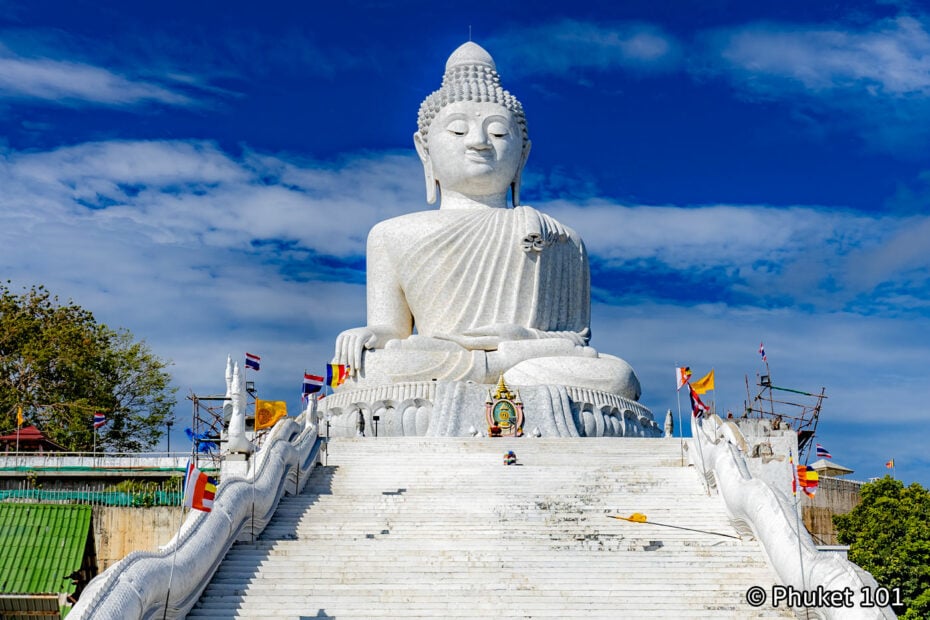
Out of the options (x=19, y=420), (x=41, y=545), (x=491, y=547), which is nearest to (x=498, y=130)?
(x=19, y=420)

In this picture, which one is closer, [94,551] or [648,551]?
[648,551]

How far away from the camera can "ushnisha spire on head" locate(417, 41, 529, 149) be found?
27.3m

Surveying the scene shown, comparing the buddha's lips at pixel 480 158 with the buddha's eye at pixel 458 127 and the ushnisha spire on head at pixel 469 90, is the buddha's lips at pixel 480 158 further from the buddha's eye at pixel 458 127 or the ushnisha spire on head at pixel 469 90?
the ushnisha spire on head at pixel 469 90

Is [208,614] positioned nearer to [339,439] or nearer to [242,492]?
[242,492]

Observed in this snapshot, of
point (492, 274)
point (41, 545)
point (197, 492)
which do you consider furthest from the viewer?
point (492, 274)

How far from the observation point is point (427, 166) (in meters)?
28.0

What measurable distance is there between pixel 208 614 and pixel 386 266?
1401cm

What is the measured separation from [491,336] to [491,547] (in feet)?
34.1

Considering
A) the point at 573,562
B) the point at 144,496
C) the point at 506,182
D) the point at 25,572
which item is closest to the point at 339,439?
the point at 144,496

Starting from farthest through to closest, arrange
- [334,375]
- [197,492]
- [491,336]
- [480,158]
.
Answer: [480,158], [491,336], [334,375], [197,492]

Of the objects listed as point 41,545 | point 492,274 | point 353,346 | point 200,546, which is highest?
point 492,274

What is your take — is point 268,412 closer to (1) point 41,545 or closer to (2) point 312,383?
(2) point 312,383

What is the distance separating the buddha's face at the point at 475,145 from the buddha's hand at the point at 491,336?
342cm

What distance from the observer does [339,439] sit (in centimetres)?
1978
